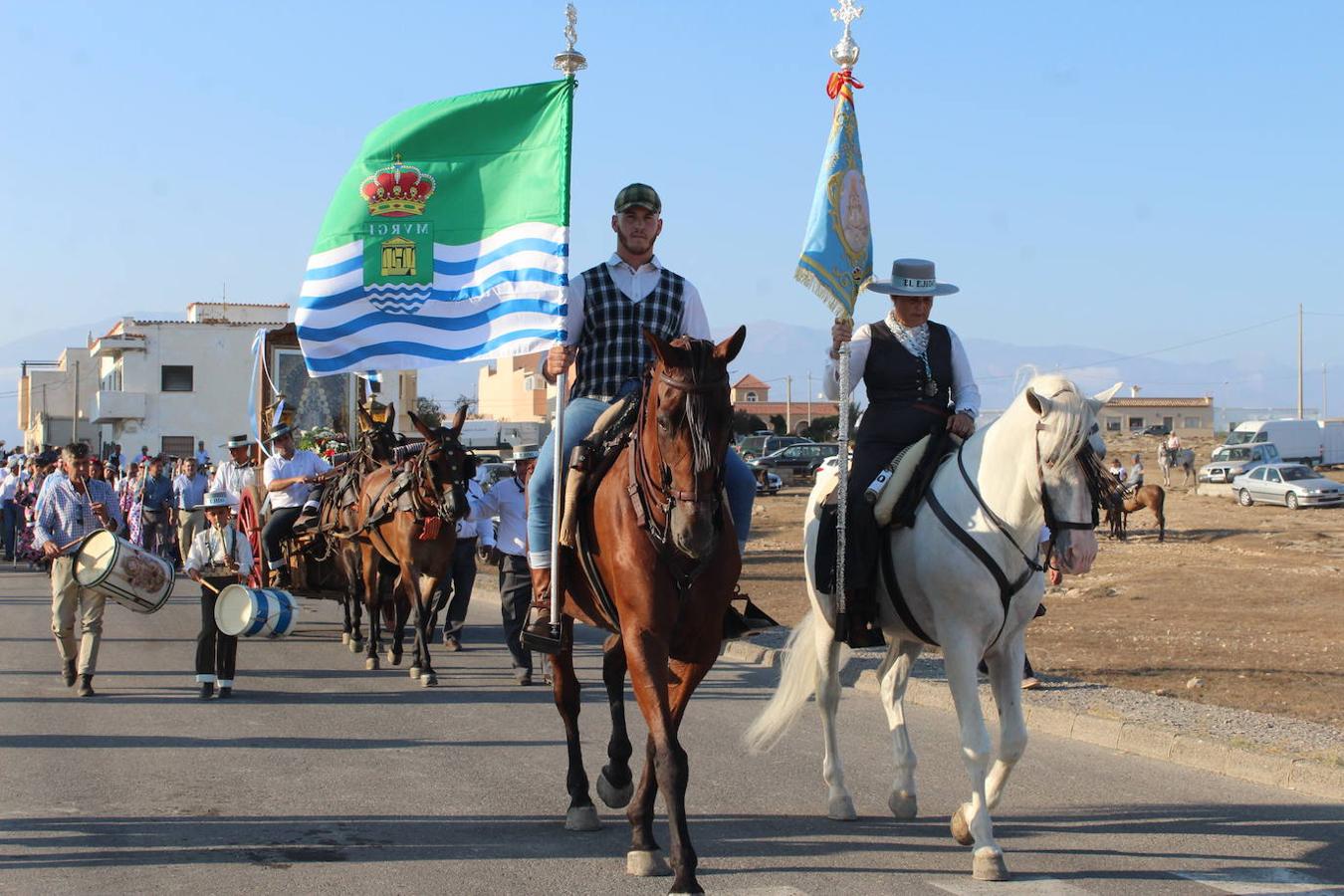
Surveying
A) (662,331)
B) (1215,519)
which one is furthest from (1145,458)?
(662,331)

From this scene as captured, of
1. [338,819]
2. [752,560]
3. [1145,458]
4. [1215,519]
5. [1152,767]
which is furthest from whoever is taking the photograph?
[1145,458]

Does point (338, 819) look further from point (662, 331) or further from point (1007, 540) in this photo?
point (1007, 540)

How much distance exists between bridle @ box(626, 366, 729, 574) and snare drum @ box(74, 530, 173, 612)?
732 cm

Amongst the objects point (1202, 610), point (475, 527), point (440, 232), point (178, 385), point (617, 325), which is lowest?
point (1202, 610)

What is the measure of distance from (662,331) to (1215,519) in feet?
120

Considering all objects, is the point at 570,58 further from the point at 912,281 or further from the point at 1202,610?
the point at 1202,610

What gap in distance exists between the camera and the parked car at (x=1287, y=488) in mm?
45031

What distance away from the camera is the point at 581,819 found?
713 cm

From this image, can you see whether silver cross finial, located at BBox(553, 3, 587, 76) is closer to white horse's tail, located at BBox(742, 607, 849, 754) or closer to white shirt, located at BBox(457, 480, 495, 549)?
white horse's tail, located at BBox(742, 607, 849, 754)

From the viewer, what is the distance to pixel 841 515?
741 centimetres

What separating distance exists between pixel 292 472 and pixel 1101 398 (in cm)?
1245

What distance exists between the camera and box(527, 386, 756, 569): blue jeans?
7.04 m

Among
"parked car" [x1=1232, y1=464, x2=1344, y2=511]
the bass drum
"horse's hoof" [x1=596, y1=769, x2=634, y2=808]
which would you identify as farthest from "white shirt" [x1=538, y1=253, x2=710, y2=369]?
"parked car" [x1=1232, y1=464, x2=1344, y2=511]

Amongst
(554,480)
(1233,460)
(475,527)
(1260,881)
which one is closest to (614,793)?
(554,480)
